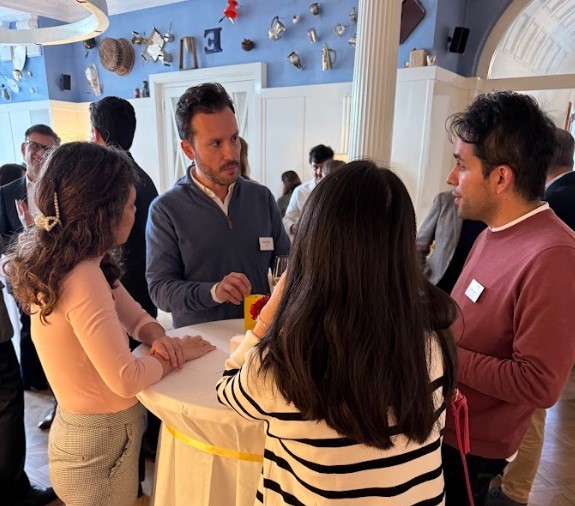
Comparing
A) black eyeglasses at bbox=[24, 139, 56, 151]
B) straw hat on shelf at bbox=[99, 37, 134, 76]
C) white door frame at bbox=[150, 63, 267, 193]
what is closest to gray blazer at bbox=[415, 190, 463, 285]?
black eyeglasses at bbox=[24, 139, 56, 151]

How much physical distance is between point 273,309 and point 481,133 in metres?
0.77

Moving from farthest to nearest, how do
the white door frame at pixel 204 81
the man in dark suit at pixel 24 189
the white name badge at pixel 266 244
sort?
1. the white door frame at pixel 204 81
2. the man in dark suit at pixel 24 189
3. the white name badge at pixel 266 244

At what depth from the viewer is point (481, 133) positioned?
3.68 ft

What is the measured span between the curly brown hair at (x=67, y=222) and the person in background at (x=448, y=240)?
1.44 m

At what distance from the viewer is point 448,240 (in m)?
2.09

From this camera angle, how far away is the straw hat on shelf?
6180mm

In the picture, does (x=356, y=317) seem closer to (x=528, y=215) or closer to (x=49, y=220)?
(x=528, y=215)

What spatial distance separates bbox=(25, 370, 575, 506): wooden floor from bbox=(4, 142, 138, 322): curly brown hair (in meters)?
1.35

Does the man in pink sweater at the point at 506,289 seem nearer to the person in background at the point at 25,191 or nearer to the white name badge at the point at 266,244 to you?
the white name badge at the point at 266,244

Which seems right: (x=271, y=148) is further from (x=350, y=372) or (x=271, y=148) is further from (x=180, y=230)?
(x=350, y=372)

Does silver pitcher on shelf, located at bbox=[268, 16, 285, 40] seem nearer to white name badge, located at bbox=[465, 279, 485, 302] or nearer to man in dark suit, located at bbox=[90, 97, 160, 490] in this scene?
man in dark suit, located at bbox=[90, 97, 160, 490]

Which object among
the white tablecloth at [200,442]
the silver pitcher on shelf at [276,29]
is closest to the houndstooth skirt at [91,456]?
the white tablecloth at [200,442]

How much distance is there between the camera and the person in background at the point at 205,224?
158cm

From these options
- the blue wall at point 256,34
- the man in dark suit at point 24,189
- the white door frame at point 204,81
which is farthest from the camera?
the white door frame at point 204,81
